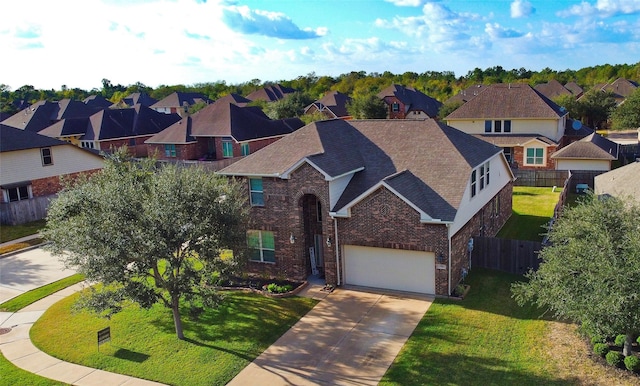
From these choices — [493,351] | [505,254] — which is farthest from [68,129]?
[493,351]

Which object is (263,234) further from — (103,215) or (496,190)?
(496,190)

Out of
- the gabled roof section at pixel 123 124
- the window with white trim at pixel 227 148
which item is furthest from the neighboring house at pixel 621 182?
the gabled roof section at pixel 123 124

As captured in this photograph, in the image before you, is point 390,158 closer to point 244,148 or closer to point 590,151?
point 590,151

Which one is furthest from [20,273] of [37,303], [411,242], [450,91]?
[450,91]

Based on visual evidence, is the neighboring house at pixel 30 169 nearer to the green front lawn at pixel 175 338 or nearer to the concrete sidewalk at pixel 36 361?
the concrete sidewalk at pixel 36 361

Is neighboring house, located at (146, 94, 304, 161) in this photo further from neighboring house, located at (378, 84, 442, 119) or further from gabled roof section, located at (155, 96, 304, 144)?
neighboring house, located at (378, 84, 442, 119)

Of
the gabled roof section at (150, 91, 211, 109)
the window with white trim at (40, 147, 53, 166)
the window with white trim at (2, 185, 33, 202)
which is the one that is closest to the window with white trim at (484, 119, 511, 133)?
the window with white trim at (40, 147, 53, 166)

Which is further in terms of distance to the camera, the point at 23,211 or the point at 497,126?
the point at 497,126
